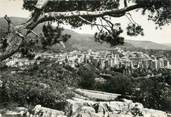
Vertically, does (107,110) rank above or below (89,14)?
below

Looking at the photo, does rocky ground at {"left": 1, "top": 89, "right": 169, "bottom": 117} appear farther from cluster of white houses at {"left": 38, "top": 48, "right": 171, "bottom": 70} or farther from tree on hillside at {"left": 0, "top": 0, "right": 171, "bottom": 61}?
cluster of white houses at {"left": 38, "top": 48, "right": 171, "bottom": 70}

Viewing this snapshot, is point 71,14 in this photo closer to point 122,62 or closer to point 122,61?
point 122,62

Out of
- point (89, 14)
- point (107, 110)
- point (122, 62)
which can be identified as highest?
point (89, 14)

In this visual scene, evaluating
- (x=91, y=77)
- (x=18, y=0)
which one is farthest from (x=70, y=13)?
(x=91, y=77)

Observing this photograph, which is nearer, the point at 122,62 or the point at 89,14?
the point at 89,14

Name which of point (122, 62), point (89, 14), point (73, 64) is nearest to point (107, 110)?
point (89, 14)

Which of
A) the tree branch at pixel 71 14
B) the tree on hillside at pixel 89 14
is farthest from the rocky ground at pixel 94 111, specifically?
the tree branch at pixel 71 14

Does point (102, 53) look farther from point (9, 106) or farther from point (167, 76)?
point (9, 106)

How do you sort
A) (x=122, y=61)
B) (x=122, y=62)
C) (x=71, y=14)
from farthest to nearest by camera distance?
1. (x=122, y=61)
2. (x=122, y=62)
3. (x=71, y=14)
